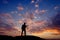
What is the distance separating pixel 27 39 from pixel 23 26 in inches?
222

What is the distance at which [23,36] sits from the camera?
120ft

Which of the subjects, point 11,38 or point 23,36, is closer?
point 23,36

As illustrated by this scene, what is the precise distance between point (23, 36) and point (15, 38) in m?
4.03

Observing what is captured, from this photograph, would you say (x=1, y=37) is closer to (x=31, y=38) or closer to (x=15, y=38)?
(x=15, y=38)

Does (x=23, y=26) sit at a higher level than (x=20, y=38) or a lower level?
higher

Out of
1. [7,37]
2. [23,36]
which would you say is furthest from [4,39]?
[23,36]

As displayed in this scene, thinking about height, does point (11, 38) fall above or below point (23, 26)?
below

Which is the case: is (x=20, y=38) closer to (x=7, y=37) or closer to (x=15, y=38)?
(x=15, y=38)

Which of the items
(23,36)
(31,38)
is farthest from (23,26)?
(31,38)

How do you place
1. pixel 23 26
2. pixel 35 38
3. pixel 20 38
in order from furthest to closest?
pixel 35 38, pixel 20 38, pixel 23 26

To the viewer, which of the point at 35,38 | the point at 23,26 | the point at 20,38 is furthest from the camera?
the point at 35,38

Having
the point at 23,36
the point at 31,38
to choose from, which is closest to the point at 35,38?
the point at 31,38

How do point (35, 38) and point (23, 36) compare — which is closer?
point (23, 36)

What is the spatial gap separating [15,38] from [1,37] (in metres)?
5.09
